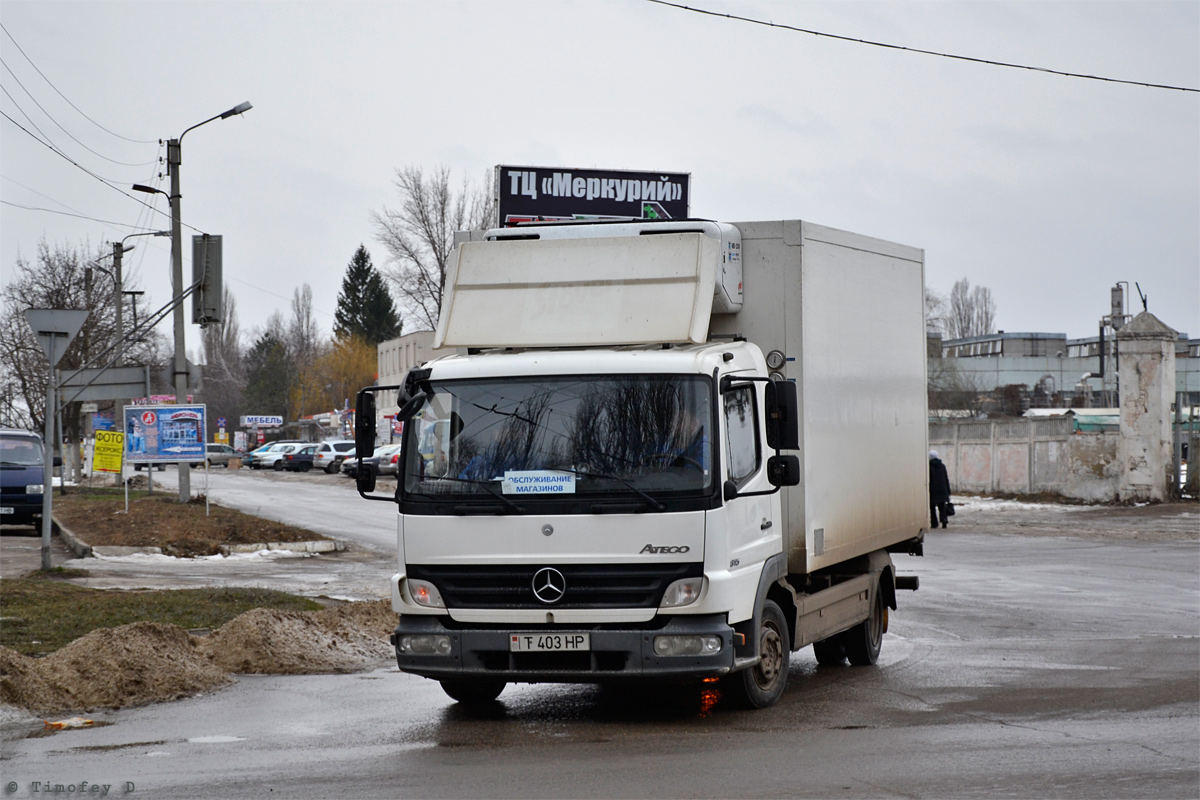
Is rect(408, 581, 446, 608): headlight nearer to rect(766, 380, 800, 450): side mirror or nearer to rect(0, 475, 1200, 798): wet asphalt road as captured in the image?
rect(0, 475, 1200, 798): wet asphalt road

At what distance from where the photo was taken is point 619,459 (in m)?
7.60

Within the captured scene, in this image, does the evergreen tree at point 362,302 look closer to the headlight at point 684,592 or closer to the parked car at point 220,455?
the parked car at point 220,455

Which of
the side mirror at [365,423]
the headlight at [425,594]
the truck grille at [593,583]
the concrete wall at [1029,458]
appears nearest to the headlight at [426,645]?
the headlight at [425,594]

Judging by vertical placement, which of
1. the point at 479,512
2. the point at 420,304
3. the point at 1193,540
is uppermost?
the point at 420,304

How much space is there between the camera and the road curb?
67.2ft

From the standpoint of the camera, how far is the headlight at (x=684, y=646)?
295 inches

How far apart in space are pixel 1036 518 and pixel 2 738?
25.2m

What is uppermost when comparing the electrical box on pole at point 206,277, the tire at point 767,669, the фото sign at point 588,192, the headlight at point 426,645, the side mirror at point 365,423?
the фото sign at point 588,192

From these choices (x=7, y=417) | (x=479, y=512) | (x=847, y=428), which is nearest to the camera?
(x=479, y=512)

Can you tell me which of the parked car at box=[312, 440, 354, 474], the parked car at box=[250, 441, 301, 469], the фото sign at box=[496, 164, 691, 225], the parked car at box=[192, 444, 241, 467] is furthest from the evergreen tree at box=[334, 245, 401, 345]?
the фото sign at box=[496, 164, 691, 225]

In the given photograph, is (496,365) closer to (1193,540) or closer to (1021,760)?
(1021,760)

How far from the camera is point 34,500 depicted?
25.0 metres

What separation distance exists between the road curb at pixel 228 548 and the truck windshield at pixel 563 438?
14.2m

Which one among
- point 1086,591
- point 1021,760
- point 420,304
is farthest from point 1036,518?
point 420,304
